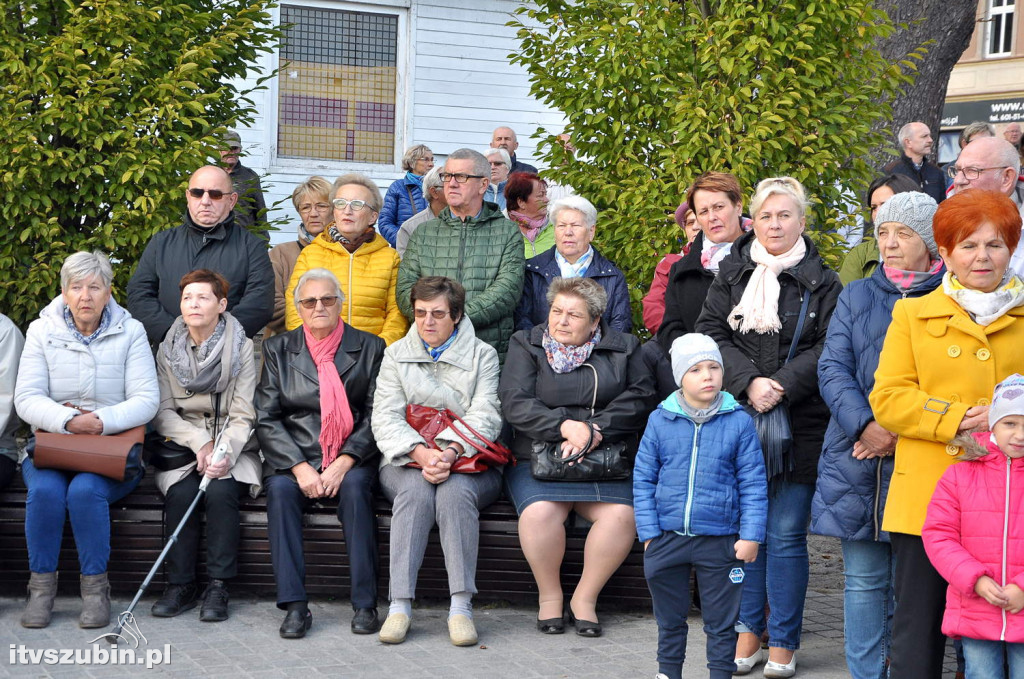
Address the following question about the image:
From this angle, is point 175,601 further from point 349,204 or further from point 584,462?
→ point 349,204

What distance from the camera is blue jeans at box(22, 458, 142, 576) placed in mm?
5891

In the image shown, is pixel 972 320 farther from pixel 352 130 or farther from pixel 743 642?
pixel 352 130

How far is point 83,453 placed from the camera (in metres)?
5.93

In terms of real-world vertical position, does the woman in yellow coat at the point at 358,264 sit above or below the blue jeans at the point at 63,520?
above

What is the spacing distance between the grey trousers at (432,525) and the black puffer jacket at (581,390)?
0.45 m

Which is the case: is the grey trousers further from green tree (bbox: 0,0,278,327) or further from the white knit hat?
green tree (bbox: 0,0,278,327)

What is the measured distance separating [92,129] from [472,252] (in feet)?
7.60

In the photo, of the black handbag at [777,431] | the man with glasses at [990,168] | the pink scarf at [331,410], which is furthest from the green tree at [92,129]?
the man with glasses at [990,168]

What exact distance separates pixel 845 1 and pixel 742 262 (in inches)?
97.2

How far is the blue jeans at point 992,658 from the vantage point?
13.5 ft

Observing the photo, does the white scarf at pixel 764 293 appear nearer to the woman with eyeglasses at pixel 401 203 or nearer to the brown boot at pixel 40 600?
the brown boot at pixel 40 600

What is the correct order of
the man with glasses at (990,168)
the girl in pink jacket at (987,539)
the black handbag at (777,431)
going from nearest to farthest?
the girl in pink jacket at (987,539) < the black handbag at (777,431) < the man with glasses at (990,168)

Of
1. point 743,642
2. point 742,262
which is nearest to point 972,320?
point 742,262

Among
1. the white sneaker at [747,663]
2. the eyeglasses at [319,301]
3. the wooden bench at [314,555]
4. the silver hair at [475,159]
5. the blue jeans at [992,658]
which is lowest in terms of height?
the white sneaker at [747,663]
